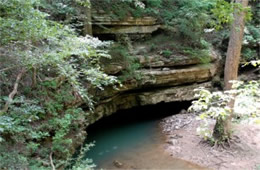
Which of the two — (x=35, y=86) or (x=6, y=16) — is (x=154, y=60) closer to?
(x=35, y=86)

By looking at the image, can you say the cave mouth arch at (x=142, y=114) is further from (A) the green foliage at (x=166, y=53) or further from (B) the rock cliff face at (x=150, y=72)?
(A) the green foliage at (x=166, y=53)

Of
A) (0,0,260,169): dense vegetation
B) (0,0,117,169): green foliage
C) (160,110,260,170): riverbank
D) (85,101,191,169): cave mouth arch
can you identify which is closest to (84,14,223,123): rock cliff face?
(85,101,191,169): cave mouth arch

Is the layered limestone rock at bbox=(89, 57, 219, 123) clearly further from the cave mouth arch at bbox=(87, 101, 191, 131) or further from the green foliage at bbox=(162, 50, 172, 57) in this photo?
the cave mouth arch at bbox=(87, 101, 191, 131)

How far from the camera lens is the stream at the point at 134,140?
18.3 ft

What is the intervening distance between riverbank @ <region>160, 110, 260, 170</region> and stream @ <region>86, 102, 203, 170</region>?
31cm

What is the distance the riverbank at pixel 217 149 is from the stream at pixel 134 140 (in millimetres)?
312

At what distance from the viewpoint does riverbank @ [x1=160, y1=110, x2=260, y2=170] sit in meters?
5.43

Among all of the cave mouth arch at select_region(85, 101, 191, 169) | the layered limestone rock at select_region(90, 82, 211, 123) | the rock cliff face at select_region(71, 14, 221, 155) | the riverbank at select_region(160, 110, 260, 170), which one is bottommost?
the cave mouth arch at select_region(85, 101, 191, 169)

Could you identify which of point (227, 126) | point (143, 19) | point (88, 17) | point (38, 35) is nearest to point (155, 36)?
point (143, 19)

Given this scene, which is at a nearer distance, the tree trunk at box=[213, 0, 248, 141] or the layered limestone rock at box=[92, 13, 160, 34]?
the tree trunk at box=[213, 0, 248, 141]

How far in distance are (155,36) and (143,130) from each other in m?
3.78

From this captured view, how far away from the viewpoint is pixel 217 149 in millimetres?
5957

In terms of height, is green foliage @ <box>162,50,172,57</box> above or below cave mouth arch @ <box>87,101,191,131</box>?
above

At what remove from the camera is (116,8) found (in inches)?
302
